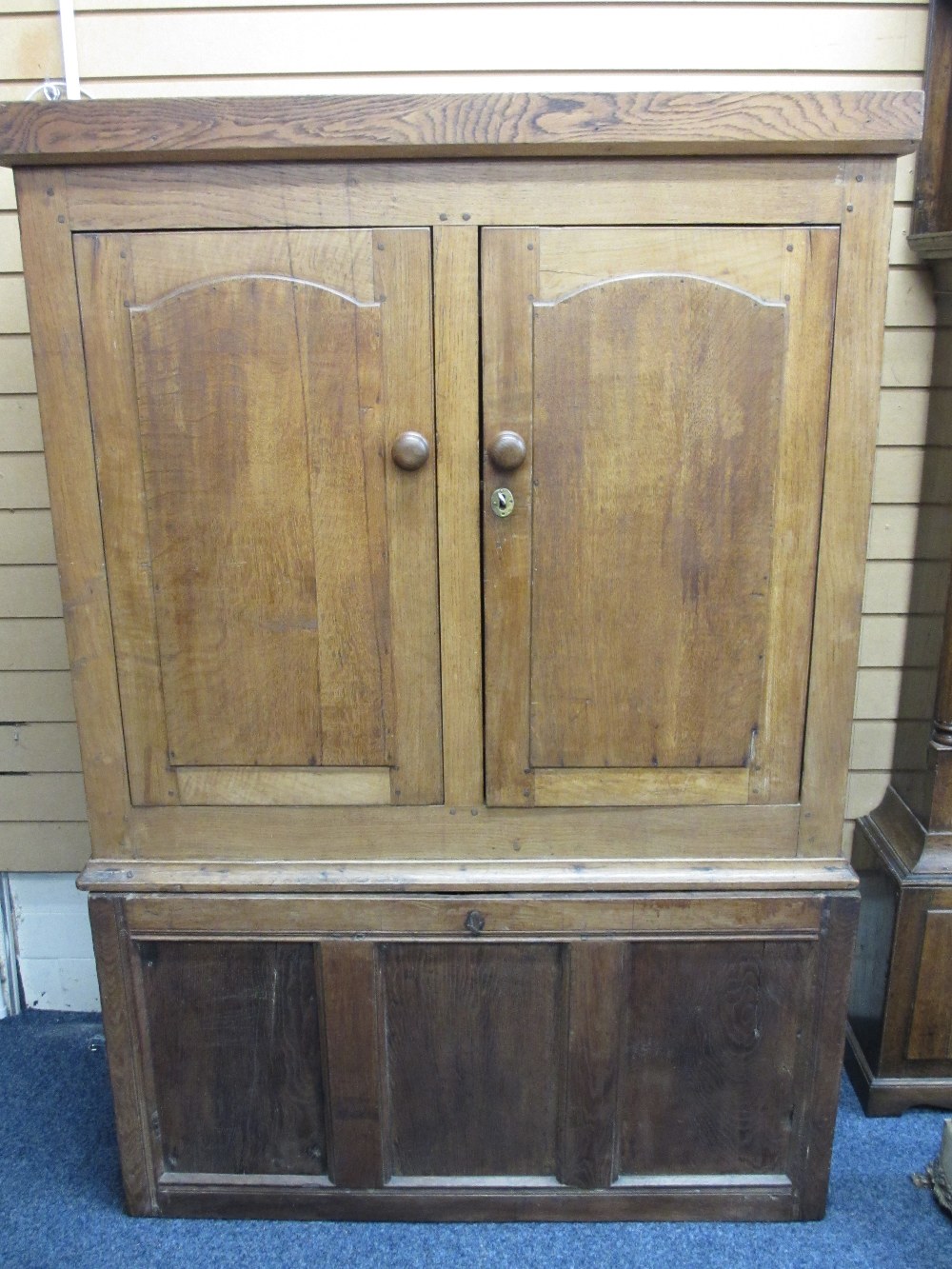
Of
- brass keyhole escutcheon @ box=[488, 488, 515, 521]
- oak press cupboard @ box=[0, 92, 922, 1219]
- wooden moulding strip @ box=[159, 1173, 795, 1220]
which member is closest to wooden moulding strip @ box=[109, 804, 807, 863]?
oak press cupboard @ box=[0, 92, 922, 1219]

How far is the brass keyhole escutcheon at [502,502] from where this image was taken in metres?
1.35

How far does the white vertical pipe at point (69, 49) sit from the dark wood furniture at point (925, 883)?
1.55 m

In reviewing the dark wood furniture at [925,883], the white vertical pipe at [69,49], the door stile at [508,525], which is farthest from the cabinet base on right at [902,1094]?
the white vertical pipe at [69,49]

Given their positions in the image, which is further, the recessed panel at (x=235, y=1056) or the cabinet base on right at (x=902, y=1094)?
the cabinet base on right at (x=902, y=1094)

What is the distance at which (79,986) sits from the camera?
7.38ft

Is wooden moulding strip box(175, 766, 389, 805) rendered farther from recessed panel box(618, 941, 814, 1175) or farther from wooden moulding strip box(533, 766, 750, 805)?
recessed panel box(618, 941, 814, 1175)

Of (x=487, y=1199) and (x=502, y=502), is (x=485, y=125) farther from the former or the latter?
(x=487, y=1199)

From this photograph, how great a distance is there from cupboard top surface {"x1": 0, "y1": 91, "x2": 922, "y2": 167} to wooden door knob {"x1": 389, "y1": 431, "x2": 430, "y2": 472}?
36 centimetres

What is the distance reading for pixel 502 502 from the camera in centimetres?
135

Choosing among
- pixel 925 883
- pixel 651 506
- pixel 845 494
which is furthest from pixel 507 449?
pixel 925 883

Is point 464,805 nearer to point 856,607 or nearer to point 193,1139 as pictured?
point 856,607

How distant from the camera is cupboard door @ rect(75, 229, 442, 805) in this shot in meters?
1.30

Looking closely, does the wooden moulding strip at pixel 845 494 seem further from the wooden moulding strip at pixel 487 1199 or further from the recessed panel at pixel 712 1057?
the wooden moulding strip at pixel 487 1199

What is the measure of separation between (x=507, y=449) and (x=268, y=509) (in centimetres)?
35
